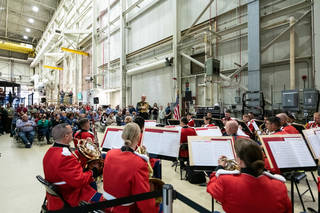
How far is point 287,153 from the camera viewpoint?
6.57ft

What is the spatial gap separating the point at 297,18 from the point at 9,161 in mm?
10356

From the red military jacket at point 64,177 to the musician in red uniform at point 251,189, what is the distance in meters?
1.34

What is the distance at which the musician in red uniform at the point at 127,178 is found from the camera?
1.38 meters

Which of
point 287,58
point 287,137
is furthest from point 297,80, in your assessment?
point 287,137

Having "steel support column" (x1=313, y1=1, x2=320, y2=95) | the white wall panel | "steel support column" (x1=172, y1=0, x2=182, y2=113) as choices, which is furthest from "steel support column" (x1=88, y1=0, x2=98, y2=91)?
"steel support column" (x1=313, y1=1, x2=320, y2=95)

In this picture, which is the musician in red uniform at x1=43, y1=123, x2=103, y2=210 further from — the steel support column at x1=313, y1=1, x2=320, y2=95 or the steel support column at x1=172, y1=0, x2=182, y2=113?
the steel support column at x1=172, y1=0, x2=182, y2=113

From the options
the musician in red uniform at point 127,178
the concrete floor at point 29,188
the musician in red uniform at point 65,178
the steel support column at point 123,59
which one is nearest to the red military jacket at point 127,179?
the musician in red uniform at point 127,178

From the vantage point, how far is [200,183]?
11.0ft

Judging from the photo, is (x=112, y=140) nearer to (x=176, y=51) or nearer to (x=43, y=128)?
(x=43, y=128)

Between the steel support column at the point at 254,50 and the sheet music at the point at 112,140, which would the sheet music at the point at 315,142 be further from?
the steel support column at the point at 254,50

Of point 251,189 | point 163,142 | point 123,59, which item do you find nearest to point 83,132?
point 163,142

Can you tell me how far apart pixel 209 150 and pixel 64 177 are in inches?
65.1

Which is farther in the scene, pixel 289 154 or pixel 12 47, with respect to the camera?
pixel 12 47

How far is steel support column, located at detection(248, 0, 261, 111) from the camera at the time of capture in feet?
21.4
